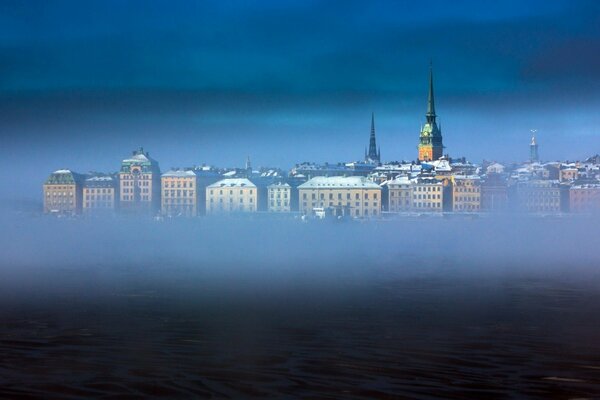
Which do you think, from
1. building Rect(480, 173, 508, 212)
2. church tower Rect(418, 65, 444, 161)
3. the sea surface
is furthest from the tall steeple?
the sea surface

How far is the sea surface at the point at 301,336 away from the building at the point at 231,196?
279 ft

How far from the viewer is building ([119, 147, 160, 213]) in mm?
114625

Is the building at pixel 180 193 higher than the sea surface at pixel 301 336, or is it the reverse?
the building at pixel 180 193

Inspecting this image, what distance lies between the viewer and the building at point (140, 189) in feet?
376

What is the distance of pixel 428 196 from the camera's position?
109 m

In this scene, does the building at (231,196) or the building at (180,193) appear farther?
the building at (180,193)

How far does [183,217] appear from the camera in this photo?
109500mm

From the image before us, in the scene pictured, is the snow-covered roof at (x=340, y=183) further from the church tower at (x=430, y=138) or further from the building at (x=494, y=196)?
the church tower at (x=430, y=138)

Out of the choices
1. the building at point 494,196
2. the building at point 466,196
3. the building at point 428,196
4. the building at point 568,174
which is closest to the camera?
the building at point 428,196

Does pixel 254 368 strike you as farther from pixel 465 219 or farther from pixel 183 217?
pixel 183 217

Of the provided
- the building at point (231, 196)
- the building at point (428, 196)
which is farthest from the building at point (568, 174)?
the building at point (231, 196)

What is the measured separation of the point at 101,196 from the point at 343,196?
29303 millimetres

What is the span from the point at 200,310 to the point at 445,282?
797 cm

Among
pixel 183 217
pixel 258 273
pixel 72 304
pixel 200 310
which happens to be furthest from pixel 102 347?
pixel 183 217
